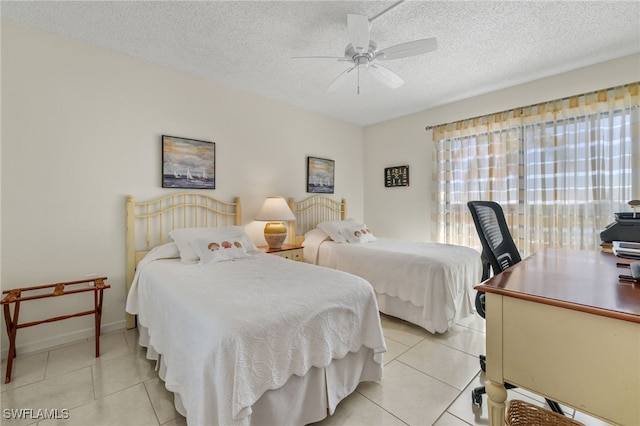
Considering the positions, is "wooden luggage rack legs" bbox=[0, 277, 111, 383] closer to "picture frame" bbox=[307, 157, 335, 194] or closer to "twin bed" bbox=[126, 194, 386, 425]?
"twin bed" bbox=[126, 194, 386, 425]

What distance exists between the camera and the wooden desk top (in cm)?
78

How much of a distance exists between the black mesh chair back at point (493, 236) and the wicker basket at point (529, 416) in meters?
0.61

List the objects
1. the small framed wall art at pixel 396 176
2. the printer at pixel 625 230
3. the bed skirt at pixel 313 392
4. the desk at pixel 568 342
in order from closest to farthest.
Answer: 1. the desk at pixel 568 342
2. the bed skirt at pixel 313 392
3. the printer at pixel 625 230
4. the small framed wall art at pixel 396 176

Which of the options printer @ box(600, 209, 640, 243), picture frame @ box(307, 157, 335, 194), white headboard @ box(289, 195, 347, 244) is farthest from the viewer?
picture frame @ box(307, 157, 335, 194)

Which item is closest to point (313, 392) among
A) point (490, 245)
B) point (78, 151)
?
point (490, 245)

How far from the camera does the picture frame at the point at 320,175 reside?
408 centimetres

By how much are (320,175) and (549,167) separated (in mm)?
2876

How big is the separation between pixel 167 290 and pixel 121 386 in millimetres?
715

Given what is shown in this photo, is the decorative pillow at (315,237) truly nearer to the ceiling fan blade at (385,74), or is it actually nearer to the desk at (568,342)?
the ceiling fan blade at (385,74)

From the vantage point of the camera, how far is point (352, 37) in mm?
1858

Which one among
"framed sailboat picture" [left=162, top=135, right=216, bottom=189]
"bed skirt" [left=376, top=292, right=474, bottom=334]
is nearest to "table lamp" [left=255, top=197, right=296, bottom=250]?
"framed sailboat picture" [left=162, top=135, right=216, bottom=189]

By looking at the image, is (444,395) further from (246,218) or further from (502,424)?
(246,218)

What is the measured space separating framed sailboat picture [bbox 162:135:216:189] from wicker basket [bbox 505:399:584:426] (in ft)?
10.0

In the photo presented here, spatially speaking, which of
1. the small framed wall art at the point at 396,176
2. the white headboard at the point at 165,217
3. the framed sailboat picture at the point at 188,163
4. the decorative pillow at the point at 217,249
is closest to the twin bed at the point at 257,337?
the decorative pillow at the point at 217,249
